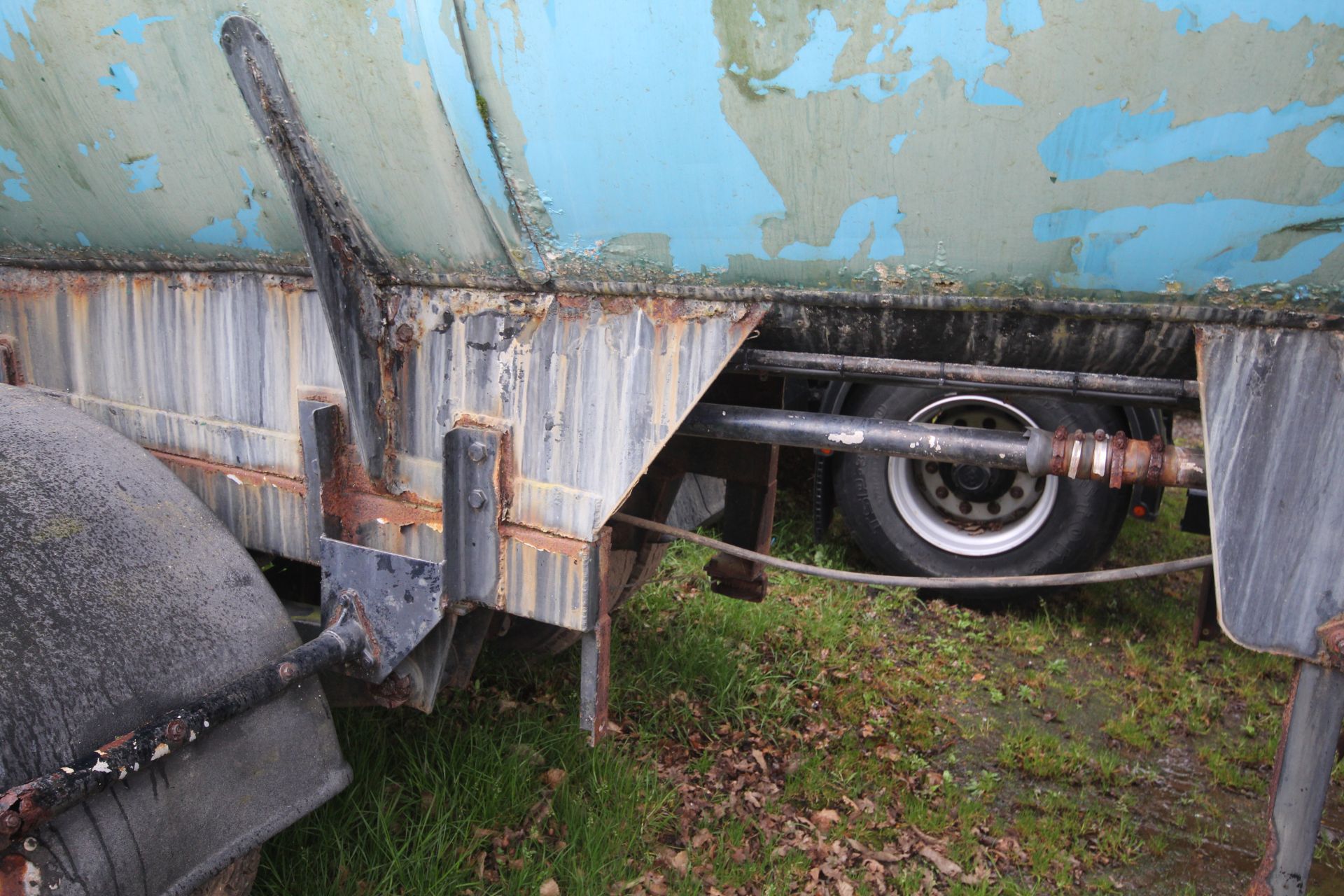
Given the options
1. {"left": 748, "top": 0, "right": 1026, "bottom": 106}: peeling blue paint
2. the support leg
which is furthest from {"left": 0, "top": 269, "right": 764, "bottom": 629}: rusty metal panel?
the support leg

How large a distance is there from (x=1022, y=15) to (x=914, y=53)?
13 cm

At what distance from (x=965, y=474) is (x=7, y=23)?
3.36 metres

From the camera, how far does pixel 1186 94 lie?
110 centimetres

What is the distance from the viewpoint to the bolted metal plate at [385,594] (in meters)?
1.79

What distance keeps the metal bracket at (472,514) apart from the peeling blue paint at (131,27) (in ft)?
2.77

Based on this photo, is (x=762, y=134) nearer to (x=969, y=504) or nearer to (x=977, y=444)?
(x=977, y=444)

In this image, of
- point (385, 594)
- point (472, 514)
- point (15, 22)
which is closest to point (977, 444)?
point (472, 514)

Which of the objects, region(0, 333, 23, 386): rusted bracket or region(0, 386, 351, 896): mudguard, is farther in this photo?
region(0, 333, 23, 386): rusted bracket

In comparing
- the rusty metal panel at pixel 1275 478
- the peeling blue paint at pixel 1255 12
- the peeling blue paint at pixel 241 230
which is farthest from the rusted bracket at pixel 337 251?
the rusty metal panel at pixel 1275 478

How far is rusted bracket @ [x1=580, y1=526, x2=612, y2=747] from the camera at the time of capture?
174cm

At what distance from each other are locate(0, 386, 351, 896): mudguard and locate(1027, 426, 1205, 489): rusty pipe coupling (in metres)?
1.41

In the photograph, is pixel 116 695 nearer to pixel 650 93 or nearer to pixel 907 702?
pixel 650 93

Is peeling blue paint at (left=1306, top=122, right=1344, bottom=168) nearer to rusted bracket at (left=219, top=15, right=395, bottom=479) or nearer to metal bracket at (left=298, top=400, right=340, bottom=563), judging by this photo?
rusted bracket at (left=219, top=15, right=395, bottom=479)

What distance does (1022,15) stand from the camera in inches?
43.9
